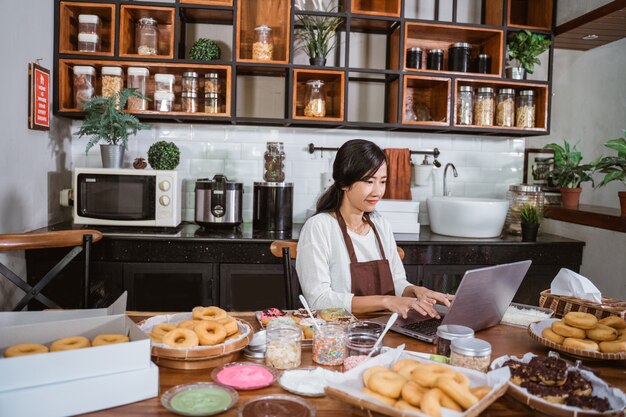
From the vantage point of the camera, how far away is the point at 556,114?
4.29m

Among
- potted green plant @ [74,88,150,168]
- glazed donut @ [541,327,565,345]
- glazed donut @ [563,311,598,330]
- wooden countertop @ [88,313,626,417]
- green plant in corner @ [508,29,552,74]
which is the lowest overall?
wooden countertop @ [88,313,626,417]

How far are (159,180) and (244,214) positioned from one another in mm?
777

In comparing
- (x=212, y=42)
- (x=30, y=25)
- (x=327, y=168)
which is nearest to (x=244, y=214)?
(x=327, y=168)

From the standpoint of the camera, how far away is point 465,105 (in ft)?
12.3

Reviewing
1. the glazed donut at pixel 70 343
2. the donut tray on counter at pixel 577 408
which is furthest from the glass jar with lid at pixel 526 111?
→ the glazed donut at pixel 70 343

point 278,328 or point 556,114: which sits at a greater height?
point 556,114

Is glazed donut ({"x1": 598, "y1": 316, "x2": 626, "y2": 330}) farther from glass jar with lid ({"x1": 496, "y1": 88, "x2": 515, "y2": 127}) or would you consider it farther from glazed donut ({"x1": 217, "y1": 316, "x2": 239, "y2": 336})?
glass jar with lid ({"x1": 496, "y1": 88, "x2": 515, "y2": 127})

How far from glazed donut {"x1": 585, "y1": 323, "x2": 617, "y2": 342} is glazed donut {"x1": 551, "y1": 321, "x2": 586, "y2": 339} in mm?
21

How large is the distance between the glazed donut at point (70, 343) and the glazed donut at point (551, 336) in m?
1.23

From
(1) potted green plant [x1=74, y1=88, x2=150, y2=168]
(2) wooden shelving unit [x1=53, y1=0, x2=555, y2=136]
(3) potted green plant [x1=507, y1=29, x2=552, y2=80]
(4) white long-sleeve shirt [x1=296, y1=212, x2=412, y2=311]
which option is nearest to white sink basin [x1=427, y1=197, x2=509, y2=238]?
(2) wooden shelving unit [x1=53, y1=0, x2=555, y2=136]

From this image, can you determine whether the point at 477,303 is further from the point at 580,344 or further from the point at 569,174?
the point at 569,174

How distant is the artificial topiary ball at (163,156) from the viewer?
3.41 meters

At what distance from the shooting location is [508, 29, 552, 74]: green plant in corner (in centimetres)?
366

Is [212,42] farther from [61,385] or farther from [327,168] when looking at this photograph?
[61,385]
